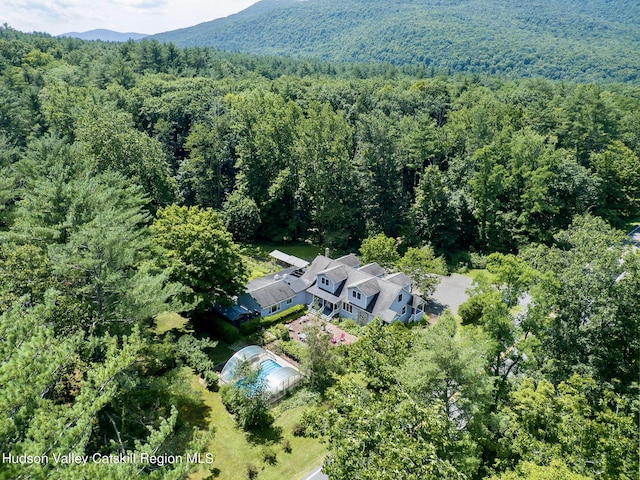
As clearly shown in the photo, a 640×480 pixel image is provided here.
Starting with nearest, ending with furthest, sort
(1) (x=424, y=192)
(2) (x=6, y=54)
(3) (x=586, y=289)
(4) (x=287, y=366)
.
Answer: (3) (x=586, y=289) → (4) (x=287, y=366) → (1) (x=424, y=192) → (2) (x=6, y=54)

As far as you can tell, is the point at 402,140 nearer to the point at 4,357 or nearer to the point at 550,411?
the point at 550,411

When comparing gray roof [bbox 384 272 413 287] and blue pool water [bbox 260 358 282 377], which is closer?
blue pool water [bbox 260 358 282 377]

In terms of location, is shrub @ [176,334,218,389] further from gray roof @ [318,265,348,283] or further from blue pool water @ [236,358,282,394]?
gray roof @ [318,265,348,283]

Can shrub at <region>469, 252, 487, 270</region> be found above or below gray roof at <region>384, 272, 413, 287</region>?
below

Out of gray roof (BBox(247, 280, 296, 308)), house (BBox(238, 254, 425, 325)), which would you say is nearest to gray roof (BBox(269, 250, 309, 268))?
house (BBox(238, 254, 425, 325))

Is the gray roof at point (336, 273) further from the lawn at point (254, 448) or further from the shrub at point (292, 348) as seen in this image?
the lawn at point (254, 448)

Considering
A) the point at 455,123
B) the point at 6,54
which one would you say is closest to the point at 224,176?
the point at 455,123
